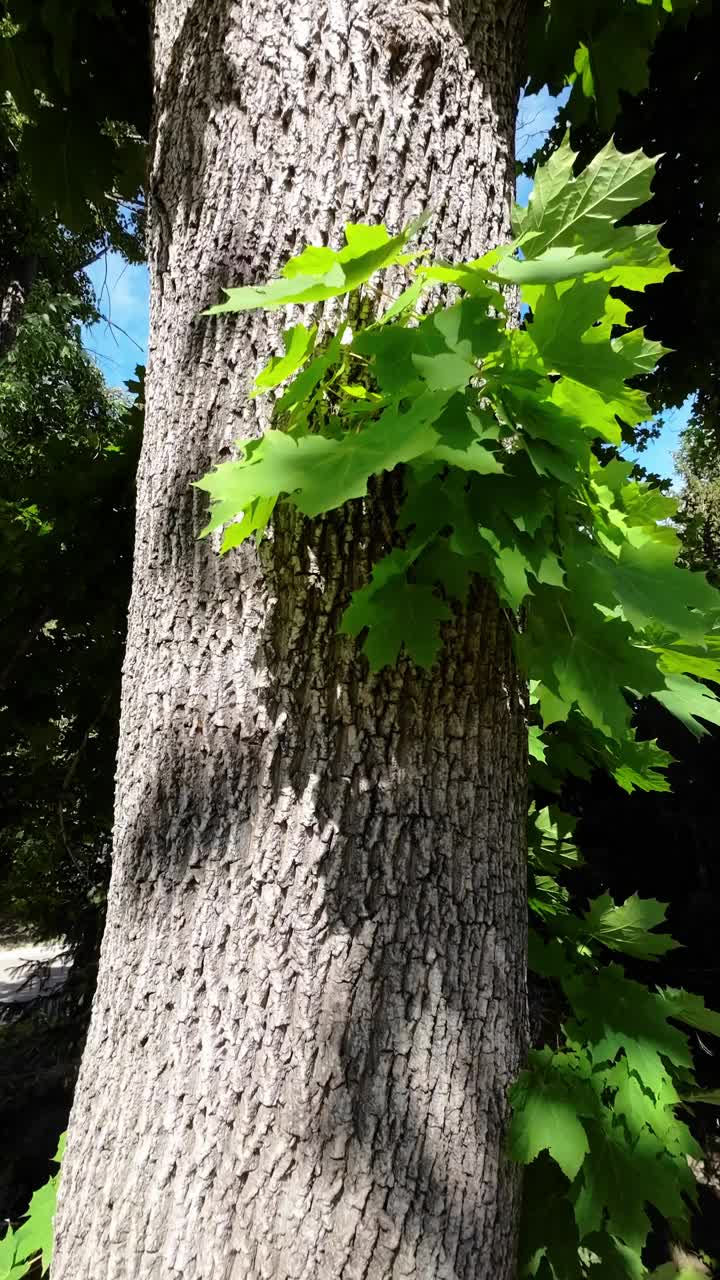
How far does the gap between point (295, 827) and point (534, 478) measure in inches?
23.1

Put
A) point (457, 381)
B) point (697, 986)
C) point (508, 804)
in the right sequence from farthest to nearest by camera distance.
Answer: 1. point (697, 986)
2. point (508, 804)
3. point (457, 381)

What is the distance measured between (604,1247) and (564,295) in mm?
1555

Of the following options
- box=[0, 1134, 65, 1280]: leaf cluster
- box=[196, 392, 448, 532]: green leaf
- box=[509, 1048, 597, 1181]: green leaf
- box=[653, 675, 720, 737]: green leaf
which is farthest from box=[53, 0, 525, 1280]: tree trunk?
box=[0, 1134, 65, 1280]: leaf cluster

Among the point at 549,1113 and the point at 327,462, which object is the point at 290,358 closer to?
the point at 327,462

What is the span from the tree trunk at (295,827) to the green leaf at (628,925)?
1.96 feet

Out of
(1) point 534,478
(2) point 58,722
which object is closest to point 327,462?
(1) point 534,478

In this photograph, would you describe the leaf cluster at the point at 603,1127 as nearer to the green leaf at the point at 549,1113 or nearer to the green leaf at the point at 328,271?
the green leaf at the point at 549,1113

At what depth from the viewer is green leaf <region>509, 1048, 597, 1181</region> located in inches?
42.1

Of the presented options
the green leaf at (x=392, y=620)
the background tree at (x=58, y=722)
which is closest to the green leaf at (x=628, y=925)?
the green leaf at (x=392, y=620)

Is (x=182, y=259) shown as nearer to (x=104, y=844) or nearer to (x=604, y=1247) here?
(x=604, y=1247)

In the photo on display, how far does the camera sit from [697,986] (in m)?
3.42

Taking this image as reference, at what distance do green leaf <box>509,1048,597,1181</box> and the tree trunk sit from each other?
0.03 metres

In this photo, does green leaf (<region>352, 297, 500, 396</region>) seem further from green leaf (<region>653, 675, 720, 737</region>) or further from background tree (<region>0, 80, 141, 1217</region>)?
background tree (<region>0, 80, 141, 1217</region>)

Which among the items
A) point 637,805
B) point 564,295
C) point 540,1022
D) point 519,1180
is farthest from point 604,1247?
point 637,805
